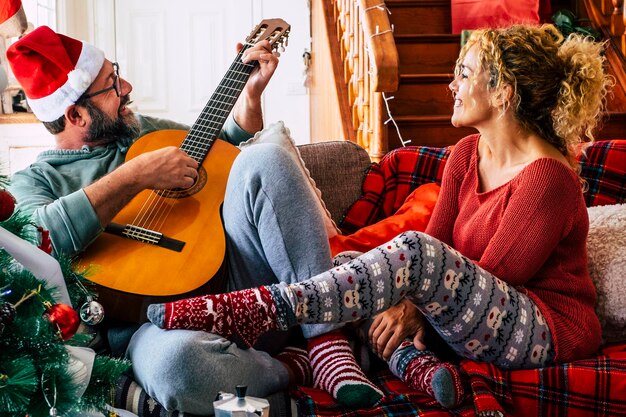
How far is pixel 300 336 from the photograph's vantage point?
6.44ft

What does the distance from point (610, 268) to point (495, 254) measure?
376 millimetres

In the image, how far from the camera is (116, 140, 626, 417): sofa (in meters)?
1.64

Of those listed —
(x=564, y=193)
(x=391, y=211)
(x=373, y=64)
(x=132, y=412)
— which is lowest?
(x=132, y=412)

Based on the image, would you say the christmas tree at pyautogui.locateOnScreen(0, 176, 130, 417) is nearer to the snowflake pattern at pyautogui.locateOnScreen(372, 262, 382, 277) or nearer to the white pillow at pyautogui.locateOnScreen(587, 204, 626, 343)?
the snowflake pattern at pyautogui.locateOnScreen(372, 262, 382, 277)

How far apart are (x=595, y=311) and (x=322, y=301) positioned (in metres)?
0.77

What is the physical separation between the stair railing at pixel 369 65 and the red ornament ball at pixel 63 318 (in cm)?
191

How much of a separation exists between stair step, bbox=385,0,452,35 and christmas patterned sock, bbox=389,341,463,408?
2.51 metres

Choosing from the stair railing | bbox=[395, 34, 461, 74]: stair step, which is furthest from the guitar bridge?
bbox=[395, 34, 461, 74]: stair step

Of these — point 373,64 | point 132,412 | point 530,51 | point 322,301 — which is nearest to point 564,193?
point 530,51

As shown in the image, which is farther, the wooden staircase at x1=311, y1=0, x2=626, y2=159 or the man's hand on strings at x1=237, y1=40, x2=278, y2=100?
the wooden staircase at x1=311, y1=0, x2=626, y2=159

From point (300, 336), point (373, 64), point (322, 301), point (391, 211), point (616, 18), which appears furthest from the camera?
point (616, 18)

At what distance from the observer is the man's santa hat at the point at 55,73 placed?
2.21 metres

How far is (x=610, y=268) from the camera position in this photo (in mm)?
1967

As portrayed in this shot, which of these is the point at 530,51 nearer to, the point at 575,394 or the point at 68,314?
the point at 575,394
